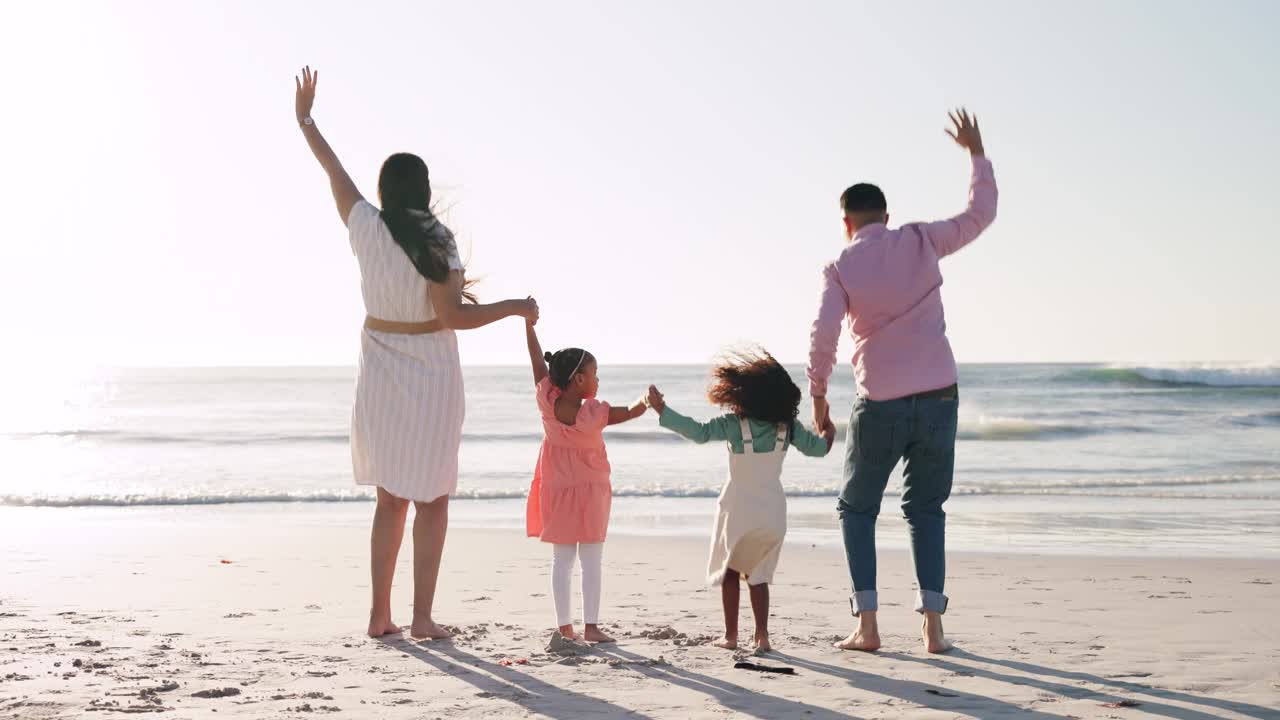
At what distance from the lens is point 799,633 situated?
4.74 meters

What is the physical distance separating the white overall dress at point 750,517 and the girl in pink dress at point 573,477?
44 cm

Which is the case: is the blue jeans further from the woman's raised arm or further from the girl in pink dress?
the woman's raised arm

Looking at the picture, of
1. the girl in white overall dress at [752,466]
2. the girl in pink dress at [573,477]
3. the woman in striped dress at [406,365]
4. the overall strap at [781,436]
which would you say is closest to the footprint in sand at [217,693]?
the woman in striped dress at [406,365]

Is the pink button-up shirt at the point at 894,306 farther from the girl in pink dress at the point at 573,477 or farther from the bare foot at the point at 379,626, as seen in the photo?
the bare foot at the point at 379,626

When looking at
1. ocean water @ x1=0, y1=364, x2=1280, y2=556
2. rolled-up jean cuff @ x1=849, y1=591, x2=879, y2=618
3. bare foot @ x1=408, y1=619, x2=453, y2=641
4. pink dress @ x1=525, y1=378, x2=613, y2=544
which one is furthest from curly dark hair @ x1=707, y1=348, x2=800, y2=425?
ocean water @ x1=0, y1=364, x2=1280, y2=556

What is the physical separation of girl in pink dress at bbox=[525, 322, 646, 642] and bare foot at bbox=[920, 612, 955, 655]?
47.2 inches

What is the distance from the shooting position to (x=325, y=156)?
4.59m

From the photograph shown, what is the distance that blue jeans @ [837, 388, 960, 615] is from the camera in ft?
14.1

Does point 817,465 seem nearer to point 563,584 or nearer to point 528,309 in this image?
point 563,584

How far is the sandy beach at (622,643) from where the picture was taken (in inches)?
137

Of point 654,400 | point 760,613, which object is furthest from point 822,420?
point 760,613

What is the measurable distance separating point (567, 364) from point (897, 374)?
4.00 feet

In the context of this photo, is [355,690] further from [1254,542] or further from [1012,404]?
[1012,404]

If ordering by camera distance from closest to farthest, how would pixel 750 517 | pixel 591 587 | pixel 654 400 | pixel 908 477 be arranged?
1. pixel 654 400
2. pixel 750 517
3. pixel 908 477
4. pixel 591 587
